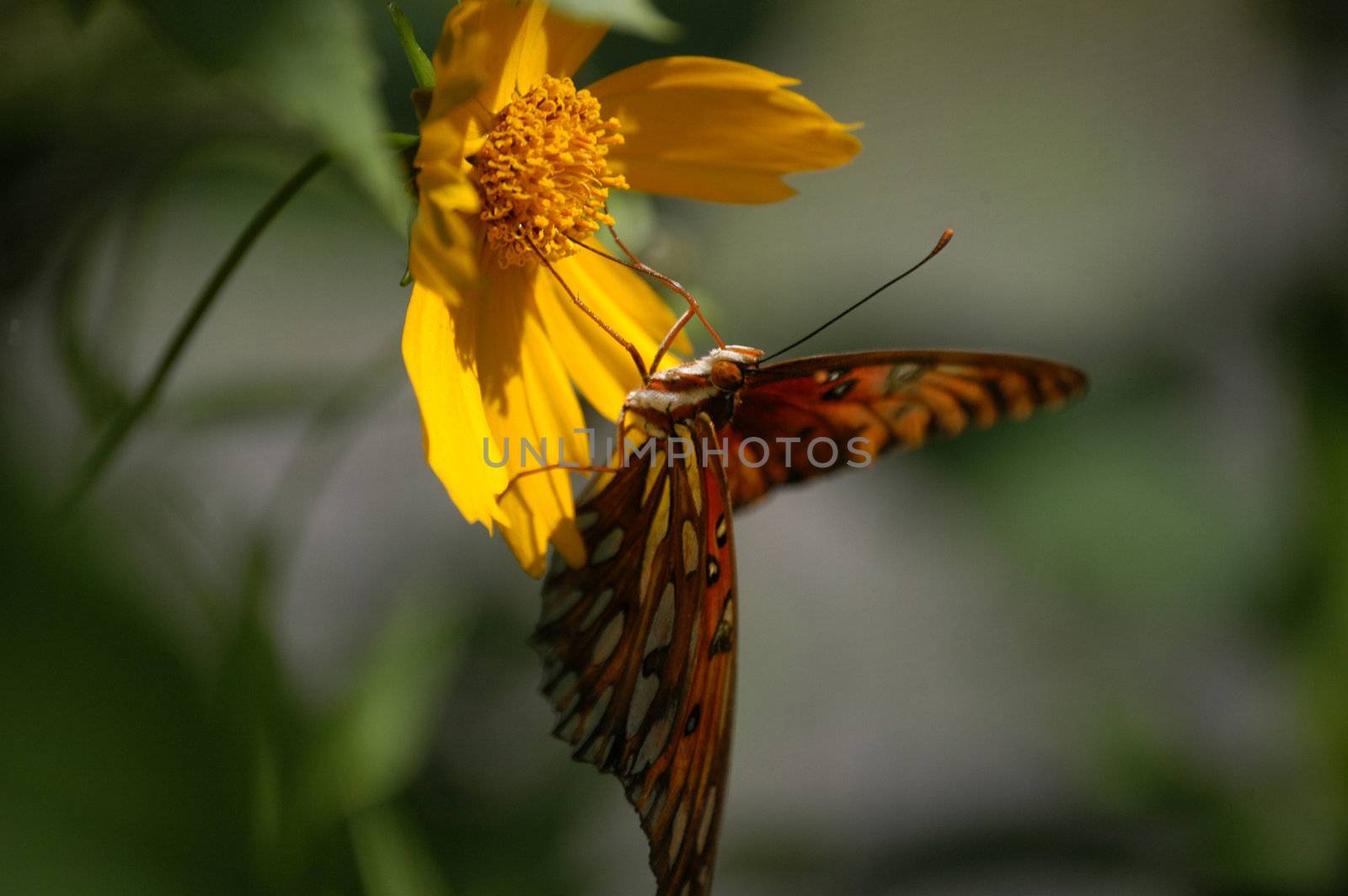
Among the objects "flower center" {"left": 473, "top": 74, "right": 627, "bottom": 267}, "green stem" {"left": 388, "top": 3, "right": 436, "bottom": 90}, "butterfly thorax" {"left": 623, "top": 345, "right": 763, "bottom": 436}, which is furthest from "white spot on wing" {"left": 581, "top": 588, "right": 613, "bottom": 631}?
"green stem" {"left": 388, "top": 3, "right": 436, "bottom": 90}

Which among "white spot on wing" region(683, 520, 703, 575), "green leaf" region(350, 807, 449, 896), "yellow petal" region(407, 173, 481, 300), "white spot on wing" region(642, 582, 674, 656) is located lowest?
"green leaf" region(350, 807, 449, 896)

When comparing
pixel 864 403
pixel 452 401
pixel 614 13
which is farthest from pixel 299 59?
pixel 864 403

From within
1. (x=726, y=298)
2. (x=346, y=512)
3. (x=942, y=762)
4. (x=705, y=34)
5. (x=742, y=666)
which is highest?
(x=705, y=34)

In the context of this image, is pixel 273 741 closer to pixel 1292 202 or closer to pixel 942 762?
pixel 942 762

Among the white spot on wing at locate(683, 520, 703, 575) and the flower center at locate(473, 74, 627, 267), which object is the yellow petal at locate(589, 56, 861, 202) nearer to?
the flower center at locate(473, 74, 627, 267)

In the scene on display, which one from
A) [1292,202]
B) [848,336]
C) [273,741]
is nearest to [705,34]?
[848,336]

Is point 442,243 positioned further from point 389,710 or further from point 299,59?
point 389,710
